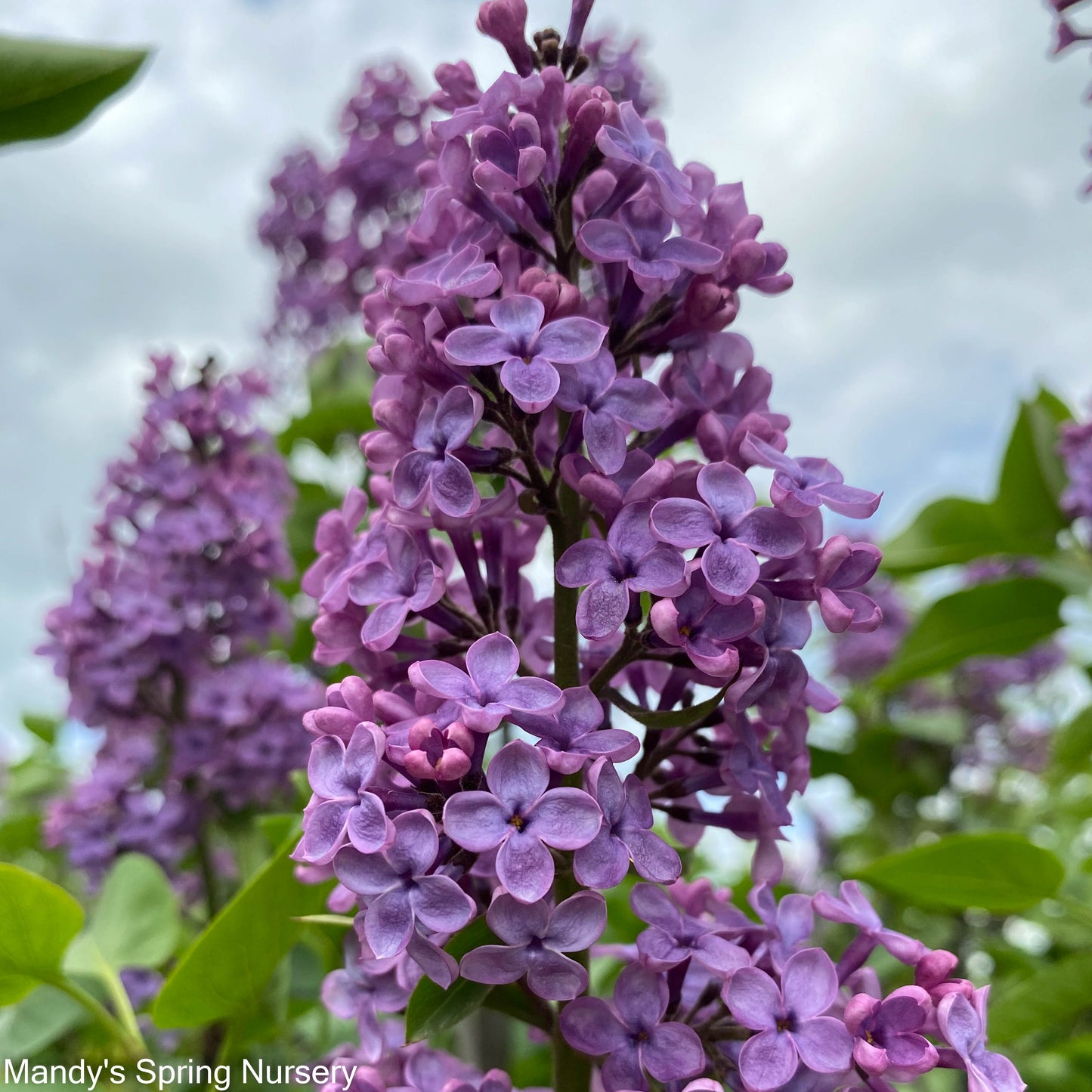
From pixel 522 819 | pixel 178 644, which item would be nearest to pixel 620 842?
pixel 522 819

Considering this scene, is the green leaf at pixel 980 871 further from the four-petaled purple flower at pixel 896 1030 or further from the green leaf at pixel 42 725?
the green leaf at pixel 42 725

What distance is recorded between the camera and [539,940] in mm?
673

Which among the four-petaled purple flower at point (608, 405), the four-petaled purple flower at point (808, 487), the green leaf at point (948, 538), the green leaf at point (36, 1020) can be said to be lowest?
the green leaf at point (36, 1020)

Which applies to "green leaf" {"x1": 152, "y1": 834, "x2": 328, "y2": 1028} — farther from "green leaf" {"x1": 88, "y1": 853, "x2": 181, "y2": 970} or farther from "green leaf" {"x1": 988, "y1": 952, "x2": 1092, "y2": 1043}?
"green leaf" {"x1": 988, "y1": 952, "x2": 1092, "y2": 1043}

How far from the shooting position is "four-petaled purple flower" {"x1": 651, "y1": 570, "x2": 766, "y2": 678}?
712mm

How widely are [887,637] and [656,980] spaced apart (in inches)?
118

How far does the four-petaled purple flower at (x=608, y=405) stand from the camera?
75cm

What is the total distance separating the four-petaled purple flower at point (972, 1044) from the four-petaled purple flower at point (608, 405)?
1.36 ft

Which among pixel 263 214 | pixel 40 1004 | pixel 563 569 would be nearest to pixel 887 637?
pixel 263 214

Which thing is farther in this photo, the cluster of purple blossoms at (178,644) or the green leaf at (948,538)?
the green leaf at (948,538)

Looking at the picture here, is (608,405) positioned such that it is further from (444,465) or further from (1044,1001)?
(1044,1001)

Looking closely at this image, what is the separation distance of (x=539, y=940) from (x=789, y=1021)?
7.3 inches

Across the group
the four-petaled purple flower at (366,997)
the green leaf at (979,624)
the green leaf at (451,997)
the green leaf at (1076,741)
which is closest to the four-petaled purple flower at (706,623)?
the green leaf at (451,997)

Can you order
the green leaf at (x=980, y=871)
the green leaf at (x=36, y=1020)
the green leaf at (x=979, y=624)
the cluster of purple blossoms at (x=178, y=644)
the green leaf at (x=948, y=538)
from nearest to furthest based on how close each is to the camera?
the green leaf at (x=980, y=871) < the green leaf at (x=36, y=1020) < the cluster of purple blossoms at (x=178, y=644) < the green leaf at (x=979, y=624) < the green leaf at (x=948, y=538)
